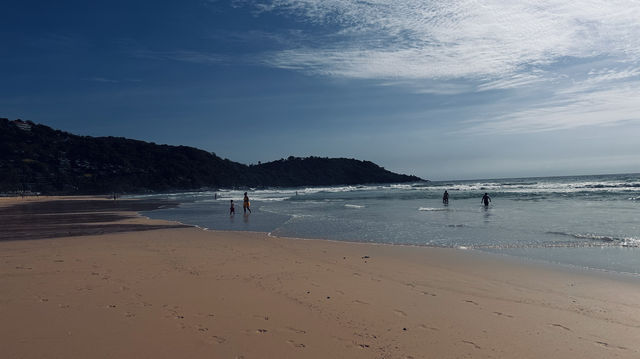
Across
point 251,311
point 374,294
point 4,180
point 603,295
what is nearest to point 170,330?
point 251,311

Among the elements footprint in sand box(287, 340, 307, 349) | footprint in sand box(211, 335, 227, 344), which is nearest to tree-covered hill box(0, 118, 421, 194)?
footprint in sand box(211, 335, 227, 344)

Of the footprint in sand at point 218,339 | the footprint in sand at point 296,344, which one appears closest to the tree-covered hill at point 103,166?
the footprint in sand at point 218,339

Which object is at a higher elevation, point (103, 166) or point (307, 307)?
point (103, 166)

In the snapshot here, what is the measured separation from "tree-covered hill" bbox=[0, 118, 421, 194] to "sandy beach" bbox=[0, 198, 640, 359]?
7701 cm

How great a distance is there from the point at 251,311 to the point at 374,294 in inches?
80.2

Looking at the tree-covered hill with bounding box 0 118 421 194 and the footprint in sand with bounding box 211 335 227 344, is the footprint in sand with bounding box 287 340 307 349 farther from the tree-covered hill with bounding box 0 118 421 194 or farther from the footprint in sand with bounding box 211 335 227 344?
the tree-covered hill with bounding box 0 118 421 194

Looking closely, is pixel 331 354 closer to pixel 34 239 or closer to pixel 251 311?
pixel 251 311

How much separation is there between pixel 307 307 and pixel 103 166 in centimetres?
9896

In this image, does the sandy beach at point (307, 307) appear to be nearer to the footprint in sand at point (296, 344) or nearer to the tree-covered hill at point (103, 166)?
the footprint in sand at point (296, 344)

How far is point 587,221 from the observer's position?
17.3 m

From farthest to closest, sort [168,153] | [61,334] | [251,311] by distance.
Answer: [168,153] < [251,311] < [61,334]

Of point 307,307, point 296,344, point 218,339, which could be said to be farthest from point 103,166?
point 296,344

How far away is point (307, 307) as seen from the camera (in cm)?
566

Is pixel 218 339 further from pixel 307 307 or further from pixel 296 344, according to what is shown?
pixel 307 307
